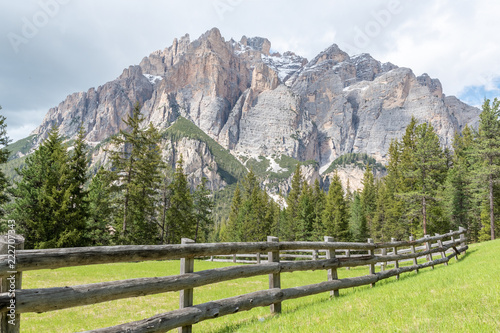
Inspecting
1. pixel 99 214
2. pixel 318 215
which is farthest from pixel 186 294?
pixel 318 215

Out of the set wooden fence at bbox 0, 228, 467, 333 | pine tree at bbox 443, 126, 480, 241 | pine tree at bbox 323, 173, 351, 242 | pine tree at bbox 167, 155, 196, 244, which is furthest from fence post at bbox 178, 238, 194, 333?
pine tree at bbox 443, 126, 480, 241

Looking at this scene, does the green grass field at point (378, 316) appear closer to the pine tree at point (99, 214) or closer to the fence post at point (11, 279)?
the fence post at point (11, 279)

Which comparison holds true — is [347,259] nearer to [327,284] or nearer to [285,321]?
[327,284]

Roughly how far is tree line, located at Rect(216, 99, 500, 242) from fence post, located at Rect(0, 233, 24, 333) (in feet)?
119

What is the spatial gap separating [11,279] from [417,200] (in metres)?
39.4

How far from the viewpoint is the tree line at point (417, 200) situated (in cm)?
3356

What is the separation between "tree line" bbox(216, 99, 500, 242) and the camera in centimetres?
3356

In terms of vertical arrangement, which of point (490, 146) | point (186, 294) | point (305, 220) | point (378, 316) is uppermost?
point (490, 146)

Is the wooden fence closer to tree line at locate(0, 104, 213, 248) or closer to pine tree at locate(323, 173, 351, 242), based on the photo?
tree line at locate(0, 104, 213, 248)

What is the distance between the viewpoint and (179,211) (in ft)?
131

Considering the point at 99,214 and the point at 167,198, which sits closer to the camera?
the point at 99,214

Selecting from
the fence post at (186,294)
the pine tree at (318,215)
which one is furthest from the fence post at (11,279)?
the pine tree at (318,215)

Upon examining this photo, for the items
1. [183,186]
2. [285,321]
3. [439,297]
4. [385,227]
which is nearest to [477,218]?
[385,227]

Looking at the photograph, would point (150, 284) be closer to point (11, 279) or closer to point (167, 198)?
point (11, 279)
